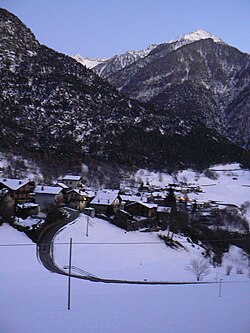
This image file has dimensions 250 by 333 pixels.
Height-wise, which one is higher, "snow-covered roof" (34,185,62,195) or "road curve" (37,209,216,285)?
"snow-covered roof" (34,185,62,195)

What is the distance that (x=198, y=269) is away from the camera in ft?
51.0

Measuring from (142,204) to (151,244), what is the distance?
5498 mm

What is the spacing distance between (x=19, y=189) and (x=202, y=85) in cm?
10127

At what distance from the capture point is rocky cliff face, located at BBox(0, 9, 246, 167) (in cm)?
5266

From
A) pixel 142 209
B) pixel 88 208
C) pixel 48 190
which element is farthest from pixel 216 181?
pixel 48 190

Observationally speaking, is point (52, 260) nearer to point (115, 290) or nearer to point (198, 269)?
point (115, 290)

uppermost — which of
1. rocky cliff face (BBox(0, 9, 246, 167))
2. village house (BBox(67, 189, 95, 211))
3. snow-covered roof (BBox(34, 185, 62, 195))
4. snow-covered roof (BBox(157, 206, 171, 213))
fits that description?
rocky cliff face (BBox(0, 9, 246, 167))

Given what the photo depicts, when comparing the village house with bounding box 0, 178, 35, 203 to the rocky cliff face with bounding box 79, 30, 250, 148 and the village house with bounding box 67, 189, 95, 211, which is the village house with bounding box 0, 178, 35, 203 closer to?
the village house with bounding box 67, 189, 95, 211

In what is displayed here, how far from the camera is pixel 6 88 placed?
56562mm

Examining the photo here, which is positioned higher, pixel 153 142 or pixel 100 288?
pixel 153 142

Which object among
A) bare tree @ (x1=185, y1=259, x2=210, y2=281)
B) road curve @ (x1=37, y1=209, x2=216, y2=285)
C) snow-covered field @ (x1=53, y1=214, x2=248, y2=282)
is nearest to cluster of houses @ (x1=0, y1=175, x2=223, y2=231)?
snow-covered field @ (x1=53, y1=214, x2=248, y2=282)

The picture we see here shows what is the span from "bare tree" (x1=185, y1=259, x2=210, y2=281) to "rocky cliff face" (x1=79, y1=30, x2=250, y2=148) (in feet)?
240

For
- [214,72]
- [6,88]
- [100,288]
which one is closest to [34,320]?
[100,288]

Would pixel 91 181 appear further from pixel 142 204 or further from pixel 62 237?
pixel 62 237
